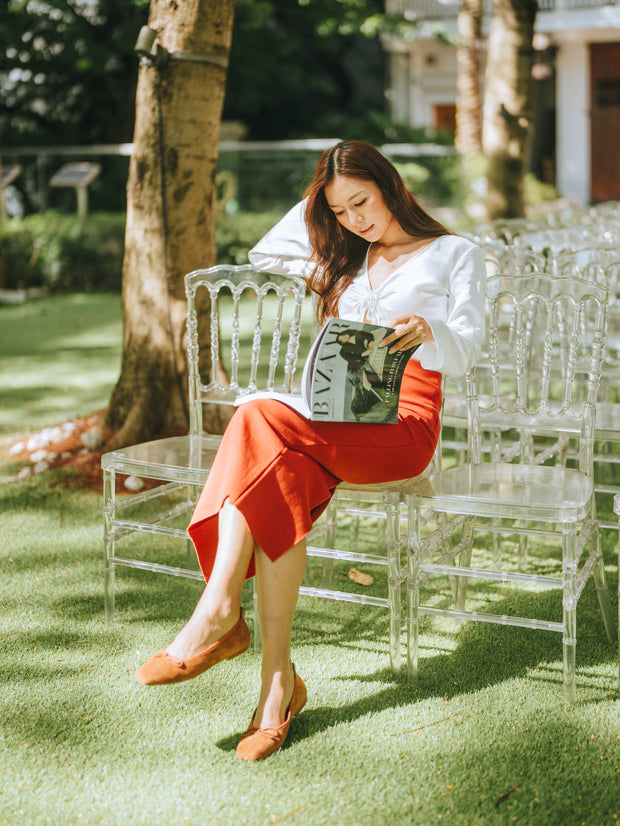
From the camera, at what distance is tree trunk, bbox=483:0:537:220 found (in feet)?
26.0

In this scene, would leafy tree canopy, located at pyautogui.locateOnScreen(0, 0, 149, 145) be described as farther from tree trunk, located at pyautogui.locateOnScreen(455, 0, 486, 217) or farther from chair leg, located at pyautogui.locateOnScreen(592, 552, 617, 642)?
chair leg, located at pyautogui.locateOnScreen(592, 552, 617, 642)

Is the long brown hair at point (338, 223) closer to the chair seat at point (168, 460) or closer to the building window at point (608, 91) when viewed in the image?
the chair seat at point (168, 460)

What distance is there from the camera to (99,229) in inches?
514

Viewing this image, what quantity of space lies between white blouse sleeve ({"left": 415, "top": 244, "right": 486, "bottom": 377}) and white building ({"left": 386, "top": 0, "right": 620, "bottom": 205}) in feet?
64.8

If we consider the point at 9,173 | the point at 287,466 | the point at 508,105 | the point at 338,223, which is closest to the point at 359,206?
the point at 338,223

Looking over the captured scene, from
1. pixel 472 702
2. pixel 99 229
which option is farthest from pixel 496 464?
pixel 99 229

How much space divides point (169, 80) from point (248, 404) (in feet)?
8.25

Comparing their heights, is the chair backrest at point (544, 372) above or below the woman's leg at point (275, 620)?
above

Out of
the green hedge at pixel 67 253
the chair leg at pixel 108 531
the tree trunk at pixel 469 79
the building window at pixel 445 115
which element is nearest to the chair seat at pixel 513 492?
the chair leg at pixel 108 531

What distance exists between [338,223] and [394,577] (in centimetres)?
114

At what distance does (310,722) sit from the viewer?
2.60m

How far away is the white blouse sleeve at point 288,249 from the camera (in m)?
3.26

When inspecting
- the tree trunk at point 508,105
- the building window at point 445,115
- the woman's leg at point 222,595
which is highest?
the building window at point 445,115

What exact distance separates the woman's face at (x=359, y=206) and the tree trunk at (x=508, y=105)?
5.54m
